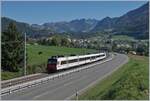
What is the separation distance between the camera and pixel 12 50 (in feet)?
228

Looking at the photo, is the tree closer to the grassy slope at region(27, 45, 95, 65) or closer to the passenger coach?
the passenger coach

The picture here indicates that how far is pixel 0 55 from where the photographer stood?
2472 inches

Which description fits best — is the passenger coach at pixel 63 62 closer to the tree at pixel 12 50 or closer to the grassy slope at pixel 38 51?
the grassy slope at pixel 38 51

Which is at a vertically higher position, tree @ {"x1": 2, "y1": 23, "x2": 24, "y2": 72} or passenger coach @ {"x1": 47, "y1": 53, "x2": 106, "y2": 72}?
tree @ {"x1": 2, "y1": 23, "x2": 24, "y2": 72}

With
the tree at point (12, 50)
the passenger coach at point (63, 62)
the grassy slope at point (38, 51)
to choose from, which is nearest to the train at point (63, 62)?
the passenger coach at point (63, 62)

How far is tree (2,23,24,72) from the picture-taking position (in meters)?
68.3

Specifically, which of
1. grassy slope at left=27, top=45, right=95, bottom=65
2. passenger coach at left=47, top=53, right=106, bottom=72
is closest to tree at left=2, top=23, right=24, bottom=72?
passenger coach at left=47, top=53, right=106, bottom=72

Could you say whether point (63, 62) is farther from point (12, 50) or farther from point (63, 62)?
point (12, 50)

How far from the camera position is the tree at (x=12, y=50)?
68.3m

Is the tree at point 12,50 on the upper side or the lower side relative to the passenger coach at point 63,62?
upper

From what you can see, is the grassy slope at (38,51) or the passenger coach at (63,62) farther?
the grassy slope at (38,51)

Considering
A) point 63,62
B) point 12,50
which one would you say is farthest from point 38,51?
point 12,50

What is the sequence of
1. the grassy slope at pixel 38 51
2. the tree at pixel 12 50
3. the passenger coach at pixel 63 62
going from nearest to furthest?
the tree at pixel 12 50
the passenger coach at pixel 63 62
the grassy slope at pixel 38 51

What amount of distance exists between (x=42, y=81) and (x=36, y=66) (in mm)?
18955
